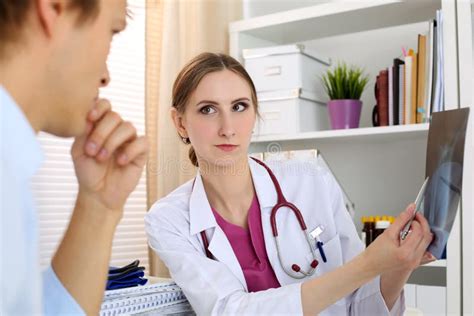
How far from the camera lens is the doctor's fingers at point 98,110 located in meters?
0.84

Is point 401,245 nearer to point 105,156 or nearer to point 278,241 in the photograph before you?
point 278,241

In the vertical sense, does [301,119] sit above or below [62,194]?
above

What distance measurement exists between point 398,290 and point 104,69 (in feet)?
3.05

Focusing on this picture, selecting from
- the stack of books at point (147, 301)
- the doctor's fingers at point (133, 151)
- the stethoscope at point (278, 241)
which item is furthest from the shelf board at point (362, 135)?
the doctor's fingers at point (133, 151)

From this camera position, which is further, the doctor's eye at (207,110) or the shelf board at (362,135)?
the shelf board at (362,135)

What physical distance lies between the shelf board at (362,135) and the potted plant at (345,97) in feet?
0.18

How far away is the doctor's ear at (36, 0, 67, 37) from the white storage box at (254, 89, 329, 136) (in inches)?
65.6

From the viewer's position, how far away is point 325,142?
8.07 ft

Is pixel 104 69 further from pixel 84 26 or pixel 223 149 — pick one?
pixel 223 149

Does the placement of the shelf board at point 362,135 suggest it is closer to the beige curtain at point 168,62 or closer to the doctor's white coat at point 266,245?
the beige curtain at point 168,62

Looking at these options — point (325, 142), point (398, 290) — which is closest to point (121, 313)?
point (398, 290)

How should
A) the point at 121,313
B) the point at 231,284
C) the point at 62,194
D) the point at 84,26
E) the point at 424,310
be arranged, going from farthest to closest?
1. the point at 62,194
2. the point at 424,310
3. the point at 231,284
4. the point at 121,313
5. the point at 84,26

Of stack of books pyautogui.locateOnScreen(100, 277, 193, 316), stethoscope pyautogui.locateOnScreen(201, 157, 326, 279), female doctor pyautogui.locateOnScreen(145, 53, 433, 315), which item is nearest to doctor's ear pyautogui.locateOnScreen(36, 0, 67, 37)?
stack of books pyautogui.locateOnScreen(100, 277, 193, 316)

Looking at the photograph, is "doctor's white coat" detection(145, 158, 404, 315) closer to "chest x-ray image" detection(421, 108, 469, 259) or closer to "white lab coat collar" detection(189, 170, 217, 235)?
"white lab coat collar" detection(189, 170, 217, 235)
